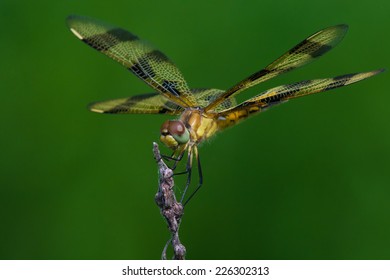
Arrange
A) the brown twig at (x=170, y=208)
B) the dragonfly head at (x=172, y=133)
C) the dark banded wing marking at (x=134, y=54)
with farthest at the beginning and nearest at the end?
the dark banded wing marking at (x=134, y=54) < the dragonfly head at (x=172, y=133) < the brown twig at (x=170, y=208)

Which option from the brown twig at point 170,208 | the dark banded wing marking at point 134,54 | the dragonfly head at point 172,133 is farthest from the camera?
the dark banded wing marking at point 134,54

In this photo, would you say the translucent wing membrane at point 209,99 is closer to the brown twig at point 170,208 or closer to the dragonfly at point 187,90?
the dragonfly at point 187,90

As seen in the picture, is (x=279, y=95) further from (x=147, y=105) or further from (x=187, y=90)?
(x=147, y=105)

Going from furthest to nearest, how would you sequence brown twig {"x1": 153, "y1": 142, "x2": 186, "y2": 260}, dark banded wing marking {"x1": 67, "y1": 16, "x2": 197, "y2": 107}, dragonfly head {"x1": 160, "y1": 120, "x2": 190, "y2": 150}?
dark banded wing marking {"x1": 67, "y1": 16, "x2": 197, "y2": 107}
dragonfly head {"x1": 160, "y1": 120, "x2": 190, "y2": 150}
brown twig {"x1": 153, "y1": 142, "x2": 186, "y2": 260}

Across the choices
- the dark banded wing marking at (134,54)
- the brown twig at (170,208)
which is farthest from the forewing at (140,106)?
the brown twig at (170,208)

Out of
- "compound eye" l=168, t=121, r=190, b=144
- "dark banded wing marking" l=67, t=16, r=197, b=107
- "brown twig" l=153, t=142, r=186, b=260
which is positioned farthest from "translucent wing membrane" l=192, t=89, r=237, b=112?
"brown twig" l=153, t=142, r=186, b=260

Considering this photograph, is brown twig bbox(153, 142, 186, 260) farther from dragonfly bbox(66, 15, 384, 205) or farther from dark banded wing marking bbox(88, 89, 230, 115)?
dark banded wing marking bbox(88, 89, 230, 115)

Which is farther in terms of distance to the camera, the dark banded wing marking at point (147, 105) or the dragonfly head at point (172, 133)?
the dark banded wing marking at point (147, 105)

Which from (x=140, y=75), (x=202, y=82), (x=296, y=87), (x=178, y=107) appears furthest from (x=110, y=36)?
(x=296, y=87)
